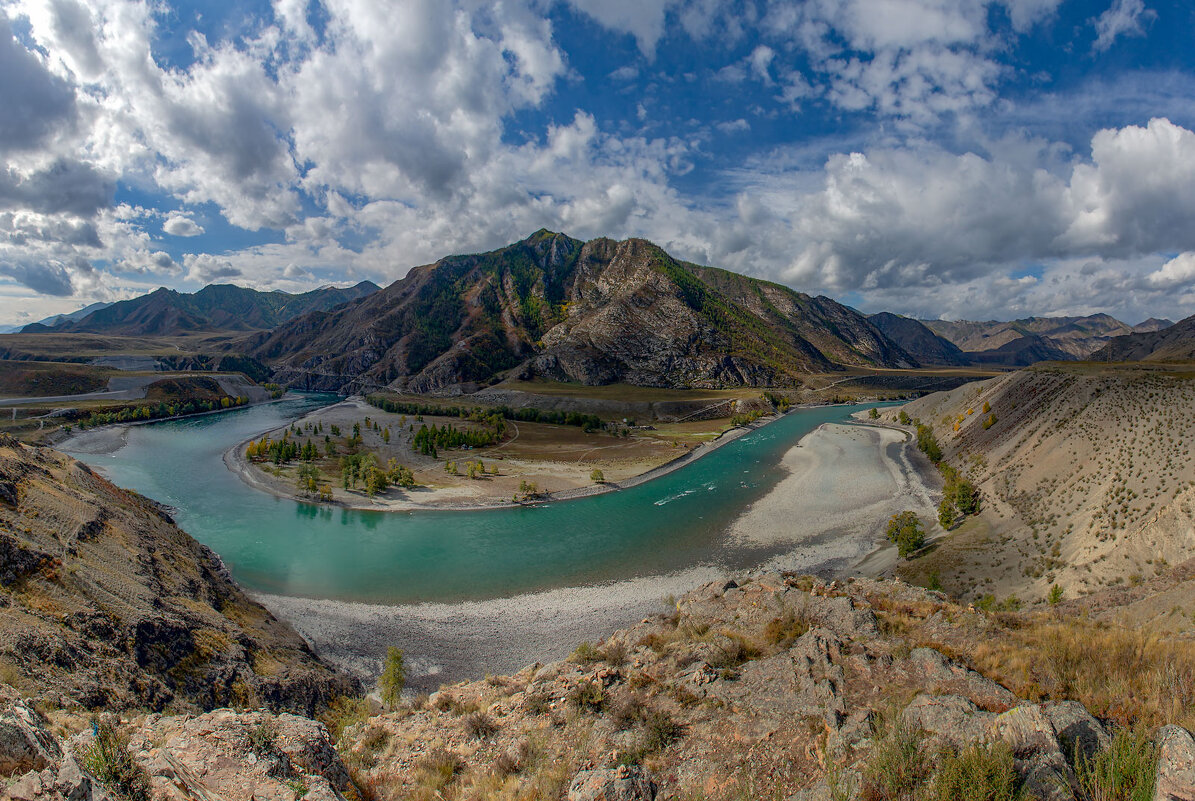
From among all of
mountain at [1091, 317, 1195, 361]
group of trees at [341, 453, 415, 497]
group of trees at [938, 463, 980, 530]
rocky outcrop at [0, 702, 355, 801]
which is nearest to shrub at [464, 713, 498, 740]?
rocky outcrop at [0, 702, 355, 801]

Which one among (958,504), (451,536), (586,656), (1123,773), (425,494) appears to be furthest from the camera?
(425,494)

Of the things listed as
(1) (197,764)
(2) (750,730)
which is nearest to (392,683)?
(1) (197,764)

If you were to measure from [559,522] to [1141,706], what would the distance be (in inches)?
1813

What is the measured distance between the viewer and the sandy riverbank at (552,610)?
27109 millimetres

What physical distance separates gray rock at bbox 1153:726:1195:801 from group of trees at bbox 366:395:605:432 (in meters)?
100

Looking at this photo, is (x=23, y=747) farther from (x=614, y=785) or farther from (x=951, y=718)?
(x=951, y=718)

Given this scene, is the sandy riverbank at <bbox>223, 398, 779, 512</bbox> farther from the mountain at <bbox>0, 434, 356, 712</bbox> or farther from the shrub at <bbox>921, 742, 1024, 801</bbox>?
the shrub at <bbox>921, 742, 1024, 801</bbox>

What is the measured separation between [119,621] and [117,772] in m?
16.9

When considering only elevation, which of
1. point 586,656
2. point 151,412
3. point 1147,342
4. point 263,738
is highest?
point 1147,342

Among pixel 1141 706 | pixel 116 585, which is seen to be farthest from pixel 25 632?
pixel 1141 706

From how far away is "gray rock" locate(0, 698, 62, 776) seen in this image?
6160 mm

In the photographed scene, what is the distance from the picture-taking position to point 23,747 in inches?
250

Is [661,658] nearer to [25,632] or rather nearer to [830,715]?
[830,715]

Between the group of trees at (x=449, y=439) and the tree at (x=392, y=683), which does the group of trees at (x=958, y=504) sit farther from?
the group of trees at (x=449, y=439)
